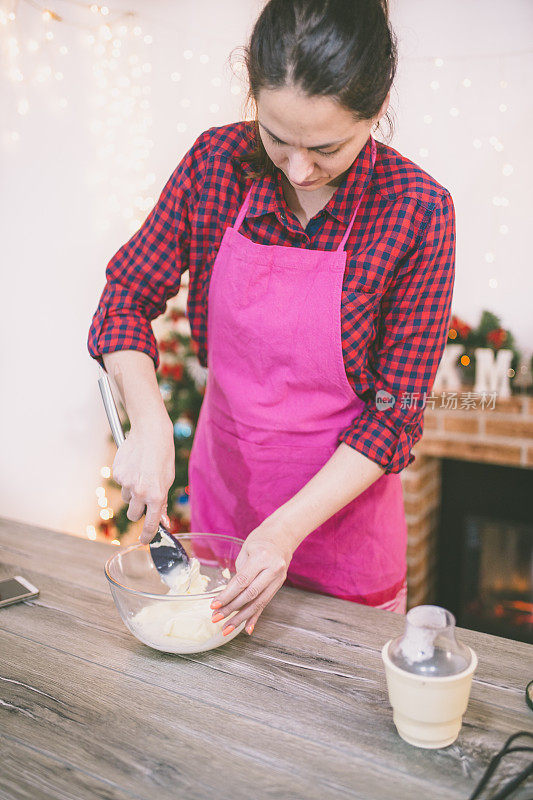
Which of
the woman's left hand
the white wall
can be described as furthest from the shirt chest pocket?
the white wall

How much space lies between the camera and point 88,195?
2842 mm

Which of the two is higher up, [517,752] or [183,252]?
[183,252]

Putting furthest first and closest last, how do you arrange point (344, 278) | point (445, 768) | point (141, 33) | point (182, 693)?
point (141, 33), point (344, 278), point (182, 693), point (445, 768)

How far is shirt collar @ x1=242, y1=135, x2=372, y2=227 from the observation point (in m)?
1.15

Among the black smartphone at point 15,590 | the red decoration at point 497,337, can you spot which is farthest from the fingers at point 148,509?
the red decoration at point 497,337

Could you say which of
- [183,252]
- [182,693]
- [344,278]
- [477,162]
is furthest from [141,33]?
[182,693]

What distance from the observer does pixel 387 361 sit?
1.17m

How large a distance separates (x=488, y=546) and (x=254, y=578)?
2227 millimetres

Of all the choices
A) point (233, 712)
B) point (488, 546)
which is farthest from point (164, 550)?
point (488, 546)

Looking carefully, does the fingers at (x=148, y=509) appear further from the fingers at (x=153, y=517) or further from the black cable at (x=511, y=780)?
the black cable at (x=511, y=780)

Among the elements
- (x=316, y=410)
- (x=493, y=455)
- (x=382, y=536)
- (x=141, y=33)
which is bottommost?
(x=493, y=455)

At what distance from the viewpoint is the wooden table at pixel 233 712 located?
72cm

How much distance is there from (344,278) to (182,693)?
2.29ft

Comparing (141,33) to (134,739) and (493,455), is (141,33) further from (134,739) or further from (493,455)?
(134,739)
